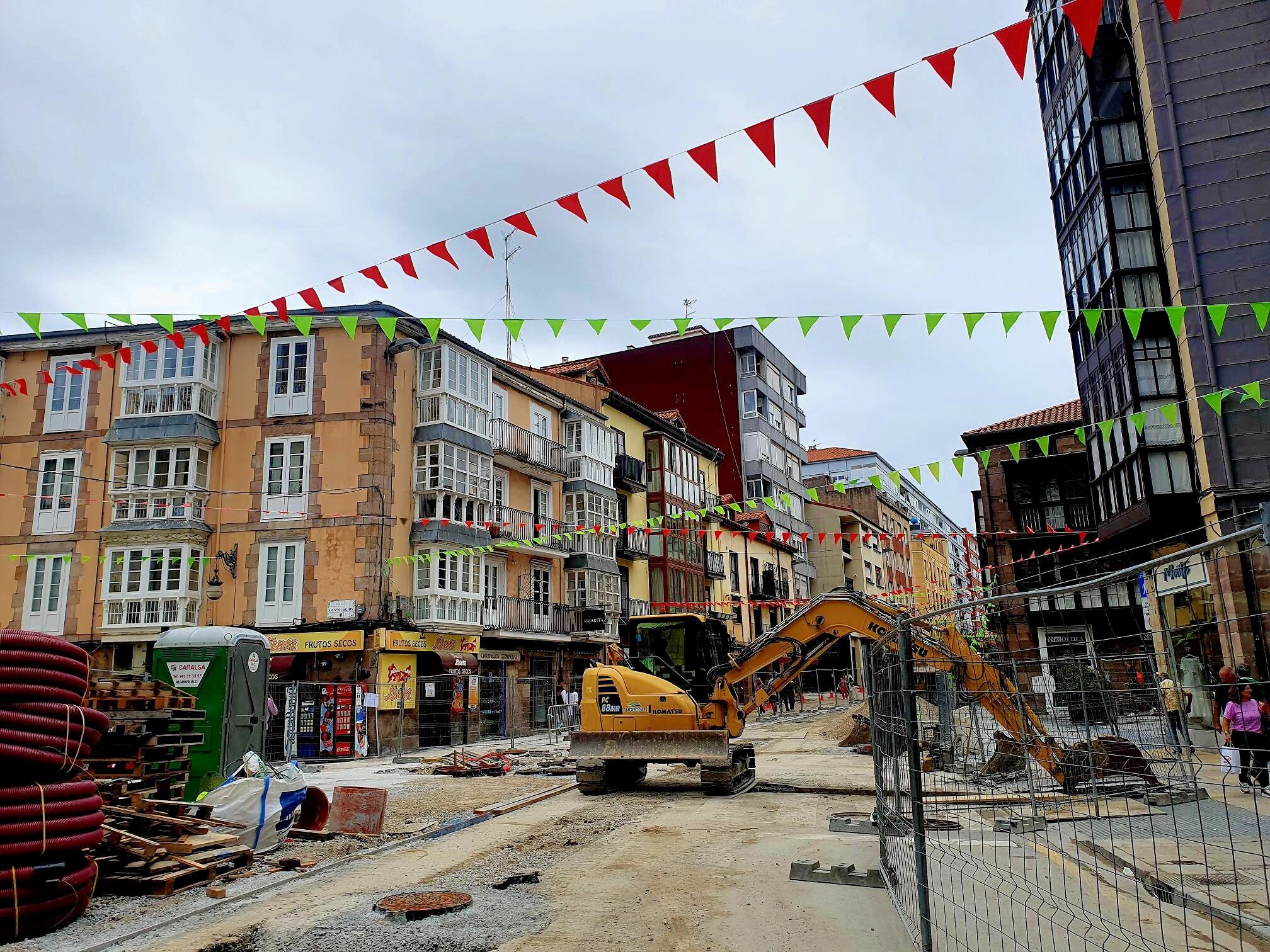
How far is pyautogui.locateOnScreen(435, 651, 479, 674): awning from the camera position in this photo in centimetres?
2784

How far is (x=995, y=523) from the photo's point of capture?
4056 cm

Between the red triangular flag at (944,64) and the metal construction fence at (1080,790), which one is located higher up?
the red triangular flag at (944,64)

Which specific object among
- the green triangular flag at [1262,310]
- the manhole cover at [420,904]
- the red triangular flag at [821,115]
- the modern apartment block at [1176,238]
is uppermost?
the modern apartment block at [1176,238]

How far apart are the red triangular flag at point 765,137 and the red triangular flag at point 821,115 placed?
365 mm

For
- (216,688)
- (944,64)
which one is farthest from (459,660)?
(944,64)

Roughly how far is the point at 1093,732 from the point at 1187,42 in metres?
23.3

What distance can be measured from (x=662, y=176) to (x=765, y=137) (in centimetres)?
113

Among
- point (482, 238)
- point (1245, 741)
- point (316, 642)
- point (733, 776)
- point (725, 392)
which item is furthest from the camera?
point (725, 392)

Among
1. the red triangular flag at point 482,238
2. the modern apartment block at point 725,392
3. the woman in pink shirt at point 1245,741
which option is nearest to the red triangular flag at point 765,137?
the red triangular flag at point 482,238

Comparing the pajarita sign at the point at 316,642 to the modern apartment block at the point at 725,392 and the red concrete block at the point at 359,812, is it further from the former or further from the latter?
the modern apartment block at the point at 725,392

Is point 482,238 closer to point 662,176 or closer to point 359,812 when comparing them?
point 662,176

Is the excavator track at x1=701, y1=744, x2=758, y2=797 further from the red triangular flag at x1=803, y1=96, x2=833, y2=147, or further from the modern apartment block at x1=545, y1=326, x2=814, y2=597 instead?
the modern apartment block at x1=545, y1=326, x2=814, y2=597

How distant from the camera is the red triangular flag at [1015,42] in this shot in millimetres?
7703

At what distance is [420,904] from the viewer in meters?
7.46
